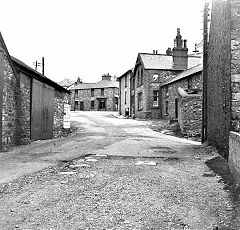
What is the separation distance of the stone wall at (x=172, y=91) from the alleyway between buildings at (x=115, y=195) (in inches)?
689

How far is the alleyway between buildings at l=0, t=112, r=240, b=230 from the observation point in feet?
13.9

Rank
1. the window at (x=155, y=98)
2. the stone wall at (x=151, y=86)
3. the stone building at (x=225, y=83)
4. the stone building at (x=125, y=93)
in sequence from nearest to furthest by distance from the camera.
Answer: the stone building at (x=225, y=83), the stone wall at (x=151, y=86), the window at (x=155, y=98), the stone building at (x=125, y=93)

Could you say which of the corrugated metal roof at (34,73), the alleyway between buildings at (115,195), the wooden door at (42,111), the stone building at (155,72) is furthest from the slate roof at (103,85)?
the alleyway between buildings at (115,195)

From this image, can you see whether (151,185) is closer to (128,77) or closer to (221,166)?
(221,166)

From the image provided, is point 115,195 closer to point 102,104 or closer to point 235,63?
point 235,63

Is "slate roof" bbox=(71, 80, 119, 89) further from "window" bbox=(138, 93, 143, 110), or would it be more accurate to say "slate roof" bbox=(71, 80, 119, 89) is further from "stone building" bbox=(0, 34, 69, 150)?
"stone building" bbox=(0, 34, 69, 150)

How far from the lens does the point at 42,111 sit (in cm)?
1636

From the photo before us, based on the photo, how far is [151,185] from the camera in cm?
616

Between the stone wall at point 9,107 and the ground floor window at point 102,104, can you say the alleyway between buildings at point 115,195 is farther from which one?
the ground floor window at point 102,104

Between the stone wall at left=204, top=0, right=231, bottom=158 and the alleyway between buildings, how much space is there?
1460mm

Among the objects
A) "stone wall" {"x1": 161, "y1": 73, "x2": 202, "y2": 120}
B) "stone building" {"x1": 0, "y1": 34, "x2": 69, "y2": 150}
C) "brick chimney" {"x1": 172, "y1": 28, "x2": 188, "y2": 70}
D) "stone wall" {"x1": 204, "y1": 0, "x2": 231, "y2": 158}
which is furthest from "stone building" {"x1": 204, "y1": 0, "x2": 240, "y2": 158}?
"brick chimney" {"x1": 172, "y1": 28, "x2": 188, "y2": 70}

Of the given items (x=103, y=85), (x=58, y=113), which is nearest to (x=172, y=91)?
(x=58, y=113)

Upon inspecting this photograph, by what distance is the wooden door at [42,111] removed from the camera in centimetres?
1529

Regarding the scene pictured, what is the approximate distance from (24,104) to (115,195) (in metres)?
10.2
